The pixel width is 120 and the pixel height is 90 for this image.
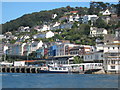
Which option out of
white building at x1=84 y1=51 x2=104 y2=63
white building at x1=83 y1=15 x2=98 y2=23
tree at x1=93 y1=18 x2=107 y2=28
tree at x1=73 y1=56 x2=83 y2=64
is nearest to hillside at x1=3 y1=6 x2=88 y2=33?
white building at x1=83 y1=15 x2=98 y2=23

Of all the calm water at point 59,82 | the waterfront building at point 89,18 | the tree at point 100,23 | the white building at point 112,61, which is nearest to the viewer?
the calm water at point 59,82

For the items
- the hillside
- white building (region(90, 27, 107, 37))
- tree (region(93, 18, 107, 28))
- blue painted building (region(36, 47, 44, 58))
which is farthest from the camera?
the hillside

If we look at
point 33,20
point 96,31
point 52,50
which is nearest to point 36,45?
point 52,50

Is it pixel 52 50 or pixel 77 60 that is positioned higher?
pixel 52 50

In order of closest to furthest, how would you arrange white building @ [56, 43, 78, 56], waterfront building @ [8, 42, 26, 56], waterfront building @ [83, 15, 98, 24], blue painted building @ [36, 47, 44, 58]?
white building @ [56, 43, 78, 56]
blue painted building @ [36, 47, 44, 58]
waterfront building @ [8, 42, 26, 56]
waterfront building @ [83, 15, 98, 24]

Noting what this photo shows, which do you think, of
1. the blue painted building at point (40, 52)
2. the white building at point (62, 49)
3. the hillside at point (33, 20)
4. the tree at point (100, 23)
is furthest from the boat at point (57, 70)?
the hillside at point (33, 20)

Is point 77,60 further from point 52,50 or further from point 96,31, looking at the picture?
point 96,31

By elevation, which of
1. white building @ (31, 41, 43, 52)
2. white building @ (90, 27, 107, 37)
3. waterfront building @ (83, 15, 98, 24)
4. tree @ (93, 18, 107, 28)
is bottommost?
white building @ (31, 41, 43, 52)

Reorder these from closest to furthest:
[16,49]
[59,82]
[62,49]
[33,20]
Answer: [59,82] < [62,49] < [16,49] < [33,20]

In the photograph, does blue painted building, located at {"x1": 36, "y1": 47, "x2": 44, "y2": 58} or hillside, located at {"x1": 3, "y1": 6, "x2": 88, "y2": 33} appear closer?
blue painted building, located at {"x1": 36, "y1": 47, "x2": 44, "y2": 58}

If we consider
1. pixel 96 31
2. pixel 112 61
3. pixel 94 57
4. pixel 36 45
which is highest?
pixel 96 31

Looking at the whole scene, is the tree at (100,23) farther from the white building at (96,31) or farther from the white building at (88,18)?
the white building at (96,31)

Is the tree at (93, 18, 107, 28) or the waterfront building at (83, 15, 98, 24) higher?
the waterfront building at (83, 15, 98, 24)

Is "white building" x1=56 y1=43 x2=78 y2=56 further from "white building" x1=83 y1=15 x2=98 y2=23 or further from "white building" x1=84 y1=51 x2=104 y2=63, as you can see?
"white building" x1=83 y1=15 x2=98 y2=23
